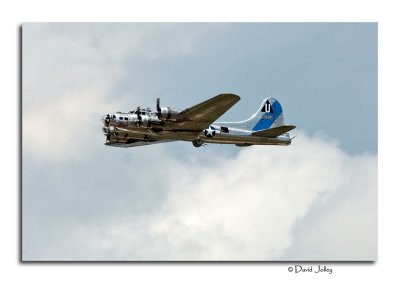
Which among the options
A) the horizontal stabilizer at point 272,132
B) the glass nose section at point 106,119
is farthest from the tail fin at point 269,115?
the glass nose section at point 106,119

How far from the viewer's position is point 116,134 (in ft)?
129

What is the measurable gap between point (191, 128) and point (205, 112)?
5.79 ft

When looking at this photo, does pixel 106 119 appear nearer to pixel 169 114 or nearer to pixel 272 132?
pixel 169 114

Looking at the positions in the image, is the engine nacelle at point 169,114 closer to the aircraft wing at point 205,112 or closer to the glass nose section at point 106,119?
the aircraft wing at point 205,112

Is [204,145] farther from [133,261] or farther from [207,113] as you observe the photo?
[133,261]

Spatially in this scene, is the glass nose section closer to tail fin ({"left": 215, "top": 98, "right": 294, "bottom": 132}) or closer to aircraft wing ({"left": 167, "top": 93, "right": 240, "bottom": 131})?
aircraft wing ({"left": 167, "top": 93, "right": 240, "bottom": 131})

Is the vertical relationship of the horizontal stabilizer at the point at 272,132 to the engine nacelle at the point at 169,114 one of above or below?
below

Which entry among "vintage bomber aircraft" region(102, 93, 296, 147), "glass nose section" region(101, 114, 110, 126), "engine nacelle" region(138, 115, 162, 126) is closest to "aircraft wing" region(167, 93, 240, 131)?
"vintage bomber aircraft" region(102, 93, 296, 147)

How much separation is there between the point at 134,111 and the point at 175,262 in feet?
40.2

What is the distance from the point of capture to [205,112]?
36.9 meters

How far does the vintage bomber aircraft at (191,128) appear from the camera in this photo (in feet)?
121

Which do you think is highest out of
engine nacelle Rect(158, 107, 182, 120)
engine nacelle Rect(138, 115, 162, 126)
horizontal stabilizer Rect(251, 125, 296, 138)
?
engine nacelle Rect(158, 107, 182, 120)

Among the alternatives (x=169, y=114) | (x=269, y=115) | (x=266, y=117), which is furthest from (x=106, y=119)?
(x=269, y=115)

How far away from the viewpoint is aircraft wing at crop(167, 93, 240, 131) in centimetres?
3539
